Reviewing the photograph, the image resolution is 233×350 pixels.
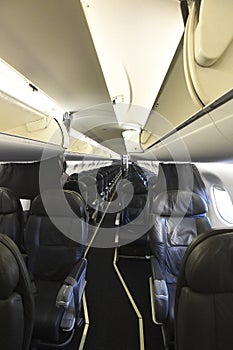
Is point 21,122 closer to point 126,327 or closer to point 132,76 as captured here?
point 132,76

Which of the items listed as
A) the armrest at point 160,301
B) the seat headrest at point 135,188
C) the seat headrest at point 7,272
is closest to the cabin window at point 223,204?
the armrest at point 160,301

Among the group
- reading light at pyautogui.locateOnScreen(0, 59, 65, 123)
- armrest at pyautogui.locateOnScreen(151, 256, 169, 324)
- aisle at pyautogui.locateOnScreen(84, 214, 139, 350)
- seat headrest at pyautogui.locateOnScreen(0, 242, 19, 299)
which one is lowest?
aisle at pyautogui.locateOnScreen(84, 214, 139, 350)

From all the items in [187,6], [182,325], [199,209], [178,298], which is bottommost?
[182,325]

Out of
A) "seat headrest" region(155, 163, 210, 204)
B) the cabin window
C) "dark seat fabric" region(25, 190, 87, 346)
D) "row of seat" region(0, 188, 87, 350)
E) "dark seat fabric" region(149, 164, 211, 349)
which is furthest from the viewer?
the cabin window

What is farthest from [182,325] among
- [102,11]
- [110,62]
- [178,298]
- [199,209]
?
[110,62]

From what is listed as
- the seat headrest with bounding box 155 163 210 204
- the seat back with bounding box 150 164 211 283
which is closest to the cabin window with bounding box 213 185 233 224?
the seat headrest with bounding box 155 163 210 204

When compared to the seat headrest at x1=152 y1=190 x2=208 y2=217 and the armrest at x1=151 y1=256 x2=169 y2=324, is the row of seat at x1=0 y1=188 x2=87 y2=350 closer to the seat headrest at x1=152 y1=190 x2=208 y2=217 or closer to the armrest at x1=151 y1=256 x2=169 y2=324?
Result: the armrest at x1=151 y1=256 x2=169 y2=324

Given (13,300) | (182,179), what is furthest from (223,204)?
(13,300)

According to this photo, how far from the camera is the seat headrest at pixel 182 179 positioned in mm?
2539

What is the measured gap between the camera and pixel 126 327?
7.94ft

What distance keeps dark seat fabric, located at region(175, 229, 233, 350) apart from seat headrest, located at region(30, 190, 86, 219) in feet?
4.21

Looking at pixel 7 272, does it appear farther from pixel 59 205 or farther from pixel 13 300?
pixel 59 205

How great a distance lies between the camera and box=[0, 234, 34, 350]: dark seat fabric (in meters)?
1.06

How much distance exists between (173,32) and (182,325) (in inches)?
58.5
